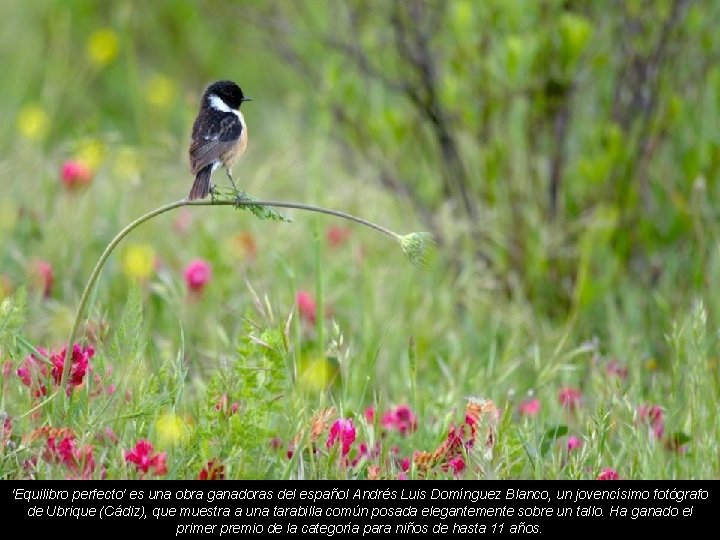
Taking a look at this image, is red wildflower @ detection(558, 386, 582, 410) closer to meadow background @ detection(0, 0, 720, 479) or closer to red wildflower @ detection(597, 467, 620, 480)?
meadow background @ detection(0, 0, 720, 479)

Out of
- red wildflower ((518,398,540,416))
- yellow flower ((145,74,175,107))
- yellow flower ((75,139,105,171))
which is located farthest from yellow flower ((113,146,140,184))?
red wildflower ((518,398,540,416))

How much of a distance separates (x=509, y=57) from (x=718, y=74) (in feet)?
3.19

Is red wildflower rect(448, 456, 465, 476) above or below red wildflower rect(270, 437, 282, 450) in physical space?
below

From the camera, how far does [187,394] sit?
351cm

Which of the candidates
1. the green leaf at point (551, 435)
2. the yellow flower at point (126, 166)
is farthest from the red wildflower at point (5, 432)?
the yellow flower at point (126, 166)

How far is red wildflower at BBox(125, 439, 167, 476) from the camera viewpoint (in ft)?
8.43

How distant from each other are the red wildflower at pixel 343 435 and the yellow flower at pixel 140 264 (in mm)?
1785

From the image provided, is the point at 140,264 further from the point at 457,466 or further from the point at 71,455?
the point at 457,466

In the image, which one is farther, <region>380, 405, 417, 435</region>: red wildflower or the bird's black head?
<region>380, 405, 417, 435</region>: red wildflower

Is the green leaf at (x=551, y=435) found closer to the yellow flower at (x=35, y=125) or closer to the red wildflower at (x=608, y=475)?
the red wildflower at (x=608, y=475)

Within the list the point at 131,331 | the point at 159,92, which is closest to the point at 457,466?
the point at 131,331

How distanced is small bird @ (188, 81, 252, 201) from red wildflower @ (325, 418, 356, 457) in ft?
2.09

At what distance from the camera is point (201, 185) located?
2.72 meters
